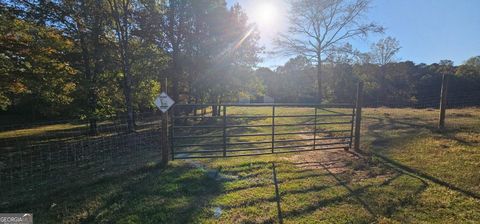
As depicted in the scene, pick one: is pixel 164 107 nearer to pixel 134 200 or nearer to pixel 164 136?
pixel 164 136

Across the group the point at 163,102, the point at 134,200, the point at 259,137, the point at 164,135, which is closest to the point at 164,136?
the point at 164,135

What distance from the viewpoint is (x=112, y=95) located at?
51.2ft

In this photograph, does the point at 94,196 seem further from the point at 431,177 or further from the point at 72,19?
the point at 72,19

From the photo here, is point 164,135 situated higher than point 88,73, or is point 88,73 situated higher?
point 88,73

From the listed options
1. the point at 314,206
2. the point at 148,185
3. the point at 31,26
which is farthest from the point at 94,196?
the point at 31,26

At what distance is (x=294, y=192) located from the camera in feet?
A: 15.5

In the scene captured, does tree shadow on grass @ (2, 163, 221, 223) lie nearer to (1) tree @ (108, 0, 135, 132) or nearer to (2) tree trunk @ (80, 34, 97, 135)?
(1) tree @ (108, 0, 135, 132)

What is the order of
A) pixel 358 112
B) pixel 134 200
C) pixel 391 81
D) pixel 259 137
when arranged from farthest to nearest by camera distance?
pixel 391 81
pixel 259 137
pixel 358 112
pixel 134 200

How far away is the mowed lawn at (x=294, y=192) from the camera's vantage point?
12.6 ft

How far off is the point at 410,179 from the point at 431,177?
1.48ft

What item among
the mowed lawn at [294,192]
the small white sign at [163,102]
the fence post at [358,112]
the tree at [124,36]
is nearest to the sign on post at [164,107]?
the small white sign at [163,102]

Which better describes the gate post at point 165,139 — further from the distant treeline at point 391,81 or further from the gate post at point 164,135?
the distant treeline at point 391,81

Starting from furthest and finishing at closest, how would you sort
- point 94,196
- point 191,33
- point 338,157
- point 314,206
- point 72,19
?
point 191,33 → point 72,19 → point 338,157 → point 94,196 → point 314,206

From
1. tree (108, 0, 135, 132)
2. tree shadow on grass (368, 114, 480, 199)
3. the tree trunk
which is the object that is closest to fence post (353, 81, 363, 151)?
tree shadow on grass (368, 114, 480, 199)
